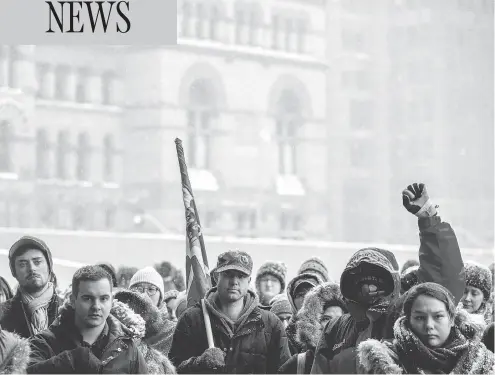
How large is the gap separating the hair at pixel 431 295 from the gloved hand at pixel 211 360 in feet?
2.73

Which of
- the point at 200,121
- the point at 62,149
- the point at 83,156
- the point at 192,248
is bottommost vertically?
the point at 192,248

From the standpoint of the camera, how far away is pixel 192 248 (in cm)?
616

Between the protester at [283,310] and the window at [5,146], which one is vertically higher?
the window at [5,146]

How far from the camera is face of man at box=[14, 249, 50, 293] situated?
5.31m

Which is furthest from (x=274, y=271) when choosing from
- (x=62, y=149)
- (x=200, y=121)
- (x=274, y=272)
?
(x=200, y=121)

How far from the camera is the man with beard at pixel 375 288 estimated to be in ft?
15.0

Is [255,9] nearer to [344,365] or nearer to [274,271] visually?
[274,271]

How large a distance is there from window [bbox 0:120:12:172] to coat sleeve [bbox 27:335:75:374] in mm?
18990

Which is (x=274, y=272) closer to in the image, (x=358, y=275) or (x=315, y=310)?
(x=315, y=310)

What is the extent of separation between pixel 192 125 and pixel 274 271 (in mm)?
19365

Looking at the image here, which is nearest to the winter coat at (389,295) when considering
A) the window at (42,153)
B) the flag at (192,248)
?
the flag at (192,248)

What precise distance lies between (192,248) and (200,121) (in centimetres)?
2128

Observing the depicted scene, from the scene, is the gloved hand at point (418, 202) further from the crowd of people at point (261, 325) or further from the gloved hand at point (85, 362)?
the gloved hand at point (85, 362)

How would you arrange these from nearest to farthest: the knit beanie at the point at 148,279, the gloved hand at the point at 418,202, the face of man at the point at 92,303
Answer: the face of man at the point at 92,303 → the gloved hand at the point at 418,202 → the knit beanie at the point at 148,279
